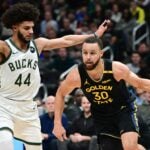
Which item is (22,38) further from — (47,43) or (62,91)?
(62,91)

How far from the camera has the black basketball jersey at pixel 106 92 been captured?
8.20 m

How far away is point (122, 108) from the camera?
27.3ft

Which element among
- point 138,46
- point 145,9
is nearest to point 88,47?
point 138,46

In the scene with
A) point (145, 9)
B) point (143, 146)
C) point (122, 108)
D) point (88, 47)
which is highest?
point (145, 9)

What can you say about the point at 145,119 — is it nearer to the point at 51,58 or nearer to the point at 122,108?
the point at 122,108

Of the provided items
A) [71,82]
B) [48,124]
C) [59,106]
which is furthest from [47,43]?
[48,124]

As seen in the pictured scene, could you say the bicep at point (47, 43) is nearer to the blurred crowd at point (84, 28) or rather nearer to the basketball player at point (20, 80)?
the basketball player at point (20, 80)

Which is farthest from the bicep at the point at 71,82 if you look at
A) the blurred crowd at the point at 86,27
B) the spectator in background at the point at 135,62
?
the spectator in background at the point at 135,62

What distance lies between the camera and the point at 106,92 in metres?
8.20

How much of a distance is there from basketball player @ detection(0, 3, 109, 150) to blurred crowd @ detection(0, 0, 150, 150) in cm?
448

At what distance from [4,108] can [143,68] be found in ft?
23.0

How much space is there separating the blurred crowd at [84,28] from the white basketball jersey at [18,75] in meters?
4.60

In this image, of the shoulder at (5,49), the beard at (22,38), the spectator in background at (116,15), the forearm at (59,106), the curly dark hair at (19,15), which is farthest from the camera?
the spectator in background at (116,15)

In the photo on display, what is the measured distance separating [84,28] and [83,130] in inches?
254
